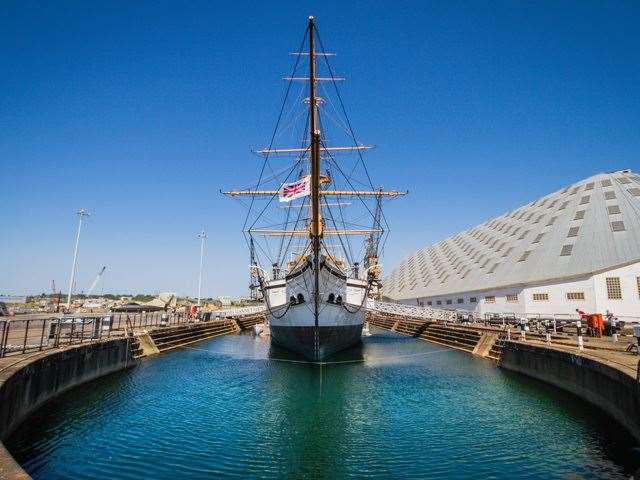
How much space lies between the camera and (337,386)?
19969 mm

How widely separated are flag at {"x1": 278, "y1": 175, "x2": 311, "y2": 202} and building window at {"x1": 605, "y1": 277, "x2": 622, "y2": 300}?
3084 centimetres

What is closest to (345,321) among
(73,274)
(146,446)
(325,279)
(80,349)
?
(325,279)

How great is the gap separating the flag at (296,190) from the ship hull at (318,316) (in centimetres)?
626

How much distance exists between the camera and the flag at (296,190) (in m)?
22.5

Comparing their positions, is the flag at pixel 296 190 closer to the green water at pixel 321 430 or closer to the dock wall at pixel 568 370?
the green water at pixel 321 430

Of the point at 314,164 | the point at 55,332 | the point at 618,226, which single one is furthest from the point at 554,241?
the point at 55,332

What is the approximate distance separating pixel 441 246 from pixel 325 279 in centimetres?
6907

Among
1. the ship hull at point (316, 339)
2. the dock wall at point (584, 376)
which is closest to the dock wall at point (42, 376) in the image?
the ship hull at point (316, 339)

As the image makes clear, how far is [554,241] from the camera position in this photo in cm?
4447

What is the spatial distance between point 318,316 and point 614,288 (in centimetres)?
2849

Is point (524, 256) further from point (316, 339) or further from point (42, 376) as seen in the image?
point (42, 376)

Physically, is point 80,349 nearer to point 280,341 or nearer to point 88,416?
point 88,416

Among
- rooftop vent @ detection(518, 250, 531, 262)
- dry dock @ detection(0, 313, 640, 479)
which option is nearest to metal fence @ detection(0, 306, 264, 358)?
dry dock @ detection(0, 313, 640, 479)

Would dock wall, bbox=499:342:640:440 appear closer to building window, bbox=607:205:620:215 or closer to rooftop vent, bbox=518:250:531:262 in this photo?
rooftop vent, bbox=518:250:531:262
